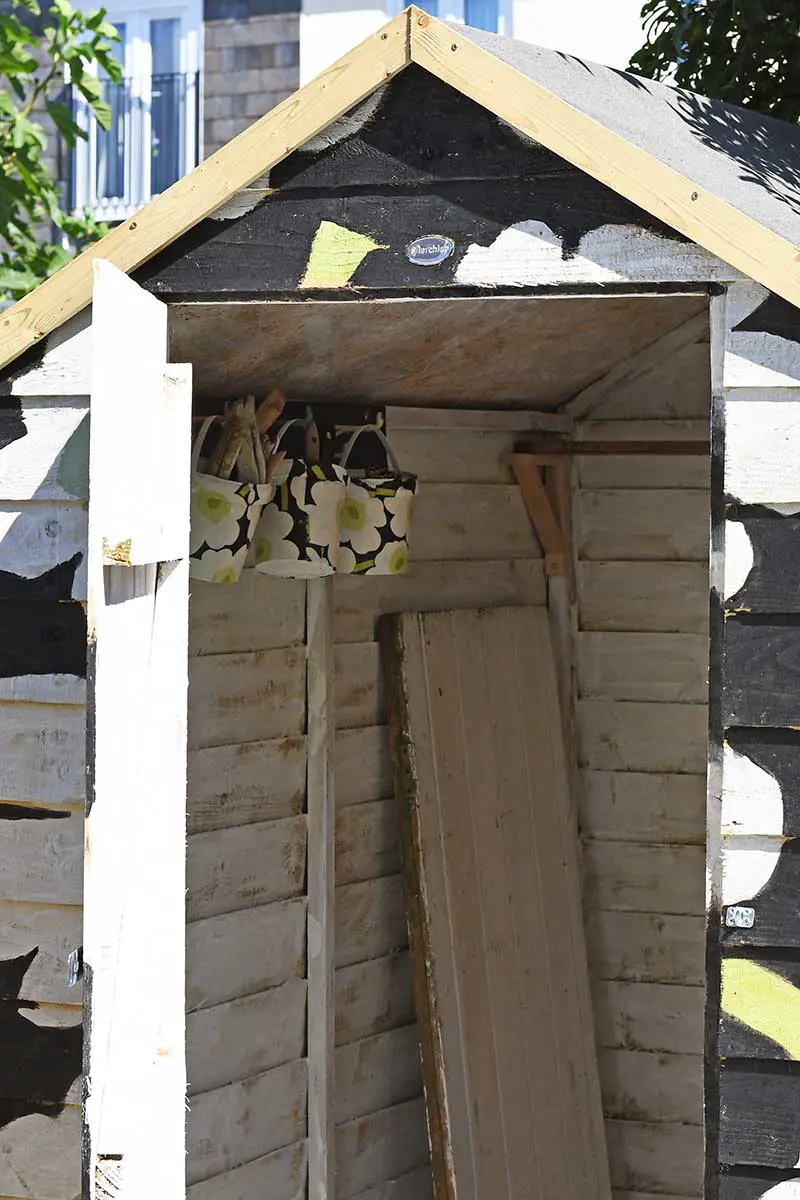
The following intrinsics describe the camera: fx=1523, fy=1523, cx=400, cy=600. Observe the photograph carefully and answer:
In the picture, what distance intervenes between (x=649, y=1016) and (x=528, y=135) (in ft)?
8.35

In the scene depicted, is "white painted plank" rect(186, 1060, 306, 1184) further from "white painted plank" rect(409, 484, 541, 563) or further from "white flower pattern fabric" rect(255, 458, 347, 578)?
"white painted plank" rect(409, 484, 541, 563)

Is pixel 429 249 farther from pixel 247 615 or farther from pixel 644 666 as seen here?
pixel 644 666

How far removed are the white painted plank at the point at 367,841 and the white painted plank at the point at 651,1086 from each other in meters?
0.92

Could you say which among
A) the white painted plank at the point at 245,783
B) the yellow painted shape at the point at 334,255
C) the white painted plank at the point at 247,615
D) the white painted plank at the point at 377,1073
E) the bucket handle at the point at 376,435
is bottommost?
the white painted plank at the point at 377,1073

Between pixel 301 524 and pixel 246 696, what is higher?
pixel 301 524

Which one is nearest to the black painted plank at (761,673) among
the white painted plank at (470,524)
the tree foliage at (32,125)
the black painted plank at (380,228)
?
the black painted plank at (380,228)

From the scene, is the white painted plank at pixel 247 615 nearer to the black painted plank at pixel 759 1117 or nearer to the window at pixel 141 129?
the black painted plank at pixel 759 1117

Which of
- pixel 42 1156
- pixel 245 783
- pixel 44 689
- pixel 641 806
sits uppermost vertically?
pixel 44 689

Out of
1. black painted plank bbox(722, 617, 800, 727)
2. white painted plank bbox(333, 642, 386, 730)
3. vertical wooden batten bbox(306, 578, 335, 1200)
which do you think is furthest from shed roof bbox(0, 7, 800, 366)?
white painted plank bbox(333, 642, 386, 730)

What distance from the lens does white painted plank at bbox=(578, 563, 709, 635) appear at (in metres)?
4.02

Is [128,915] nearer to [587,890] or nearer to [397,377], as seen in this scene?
[397,377]

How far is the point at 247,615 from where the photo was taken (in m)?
3.31

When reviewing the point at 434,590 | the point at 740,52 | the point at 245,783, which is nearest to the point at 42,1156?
the point at 245,783

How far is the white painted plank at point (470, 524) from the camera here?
3.73m
